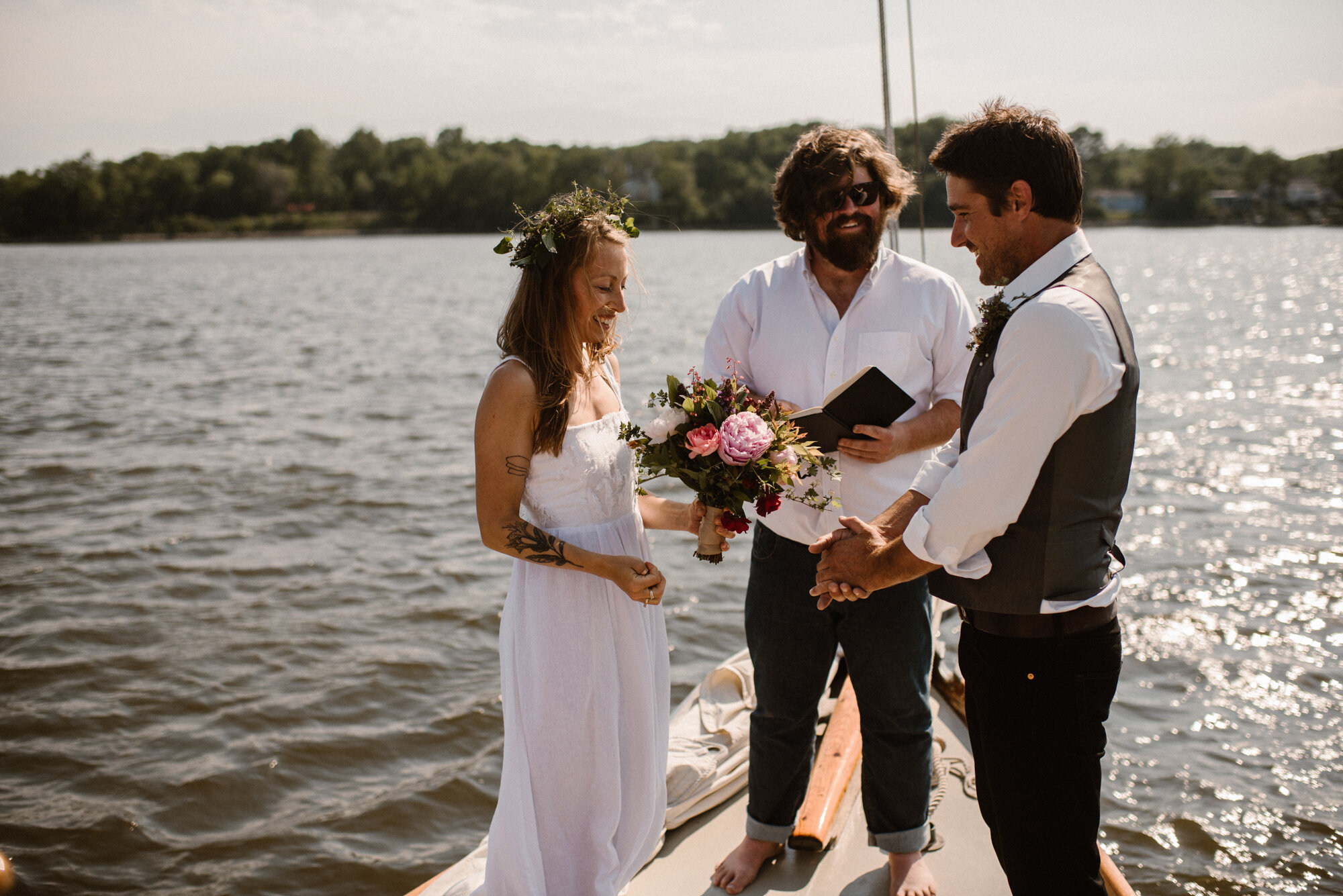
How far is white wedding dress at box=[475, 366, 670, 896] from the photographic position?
306 centimetres

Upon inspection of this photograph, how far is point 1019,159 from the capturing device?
248 centimetres

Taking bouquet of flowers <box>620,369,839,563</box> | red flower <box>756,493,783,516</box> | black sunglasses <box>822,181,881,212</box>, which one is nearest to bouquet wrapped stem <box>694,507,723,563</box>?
bouquet of flowers <box>620,369,839,563</box>

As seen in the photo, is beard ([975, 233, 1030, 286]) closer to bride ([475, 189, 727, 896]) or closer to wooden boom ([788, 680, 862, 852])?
bride ([475, 189, 727, 896])

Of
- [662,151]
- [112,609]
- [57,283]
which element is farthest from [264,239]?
[112,609]

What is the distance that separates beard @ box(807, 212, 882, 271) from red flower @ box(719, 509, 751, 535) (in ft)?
3.59

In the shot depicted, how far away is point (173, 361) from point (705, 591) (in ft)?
64.7

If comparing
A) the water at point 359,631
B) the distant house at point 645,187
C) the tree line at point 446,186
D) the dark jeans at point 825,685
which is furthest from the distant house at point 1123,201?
the dark jeans at point 825,685

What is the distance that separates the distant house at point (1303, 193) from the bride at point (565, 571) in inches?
4541

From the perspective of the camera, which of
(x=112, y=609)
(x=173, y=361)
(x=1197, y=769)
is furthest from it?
(x=173, y=361)

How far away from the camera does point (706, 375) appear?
11.6 ft

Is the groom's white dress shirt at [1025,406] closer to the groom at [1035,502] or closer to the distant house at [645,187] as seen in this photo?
the groom at [1035,502]

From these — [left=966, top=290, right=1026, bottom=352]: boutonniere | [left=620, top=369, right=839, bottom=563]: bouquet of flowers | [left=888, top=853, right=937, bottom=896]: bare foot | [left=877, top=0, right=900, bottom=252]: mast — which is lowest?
[left=888, top=853, right=937, bottom=896]: bare foot

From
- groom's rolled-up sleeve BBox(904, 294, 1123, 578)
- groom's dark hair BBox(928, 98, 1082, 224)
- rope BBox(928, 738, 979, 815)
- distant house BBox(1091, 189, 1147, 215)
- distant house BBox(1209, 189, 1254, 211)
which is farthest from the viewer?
distant house BBox(1091, 189, 1147, 215)

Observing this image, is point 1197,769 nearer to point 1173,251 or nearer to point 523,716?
point 523,716
